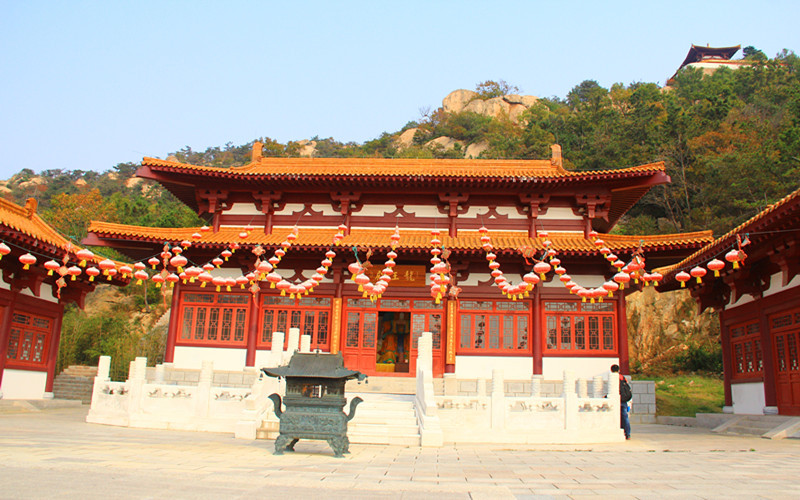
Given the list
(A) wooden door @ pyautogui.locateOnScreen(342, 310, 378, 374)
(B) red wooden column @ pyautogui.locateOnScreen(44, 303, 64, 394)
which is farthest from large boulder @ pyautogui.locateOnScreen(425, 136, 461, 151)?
(B) red wooden column @ pyautogui.locateOnScreen(44, 303, 64, 394)

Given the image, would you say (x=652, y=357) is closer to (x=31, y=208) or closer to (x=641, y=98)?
(x=641, y=98)

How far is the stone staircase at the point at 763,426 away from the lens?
1160cm

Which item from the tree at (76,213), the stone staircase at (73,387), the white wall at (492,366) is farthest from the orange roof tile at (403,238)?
the tree at (76,213)

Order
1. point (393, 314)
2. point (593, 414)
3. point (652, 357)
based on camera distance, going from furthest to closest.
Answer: point (652, 357)
point (393, 314)
point (593, 414)

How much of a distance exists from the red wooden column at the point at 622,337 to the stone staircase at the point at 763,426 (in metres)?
2.63

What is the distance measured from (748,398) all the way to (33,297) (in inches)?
794

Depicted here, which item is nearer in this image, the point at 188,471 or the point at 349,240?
the point at 188,471

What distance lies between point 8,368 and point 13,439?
25.9 ft

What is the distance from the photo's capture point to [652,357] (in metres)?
26.0

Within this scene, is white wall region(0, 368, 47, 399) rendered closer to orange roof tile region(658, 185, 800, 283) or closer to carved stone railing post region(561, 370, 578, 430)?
carved stone railing post region(561, 370, 578, 430)

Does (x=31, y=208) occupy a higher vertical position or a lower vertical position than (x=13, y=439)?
higher

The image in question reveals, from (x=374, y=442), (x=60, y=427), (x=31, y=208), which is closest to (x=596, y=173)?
(x=374, y=442)

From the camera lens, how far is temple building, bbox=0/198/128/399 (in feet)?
45.6

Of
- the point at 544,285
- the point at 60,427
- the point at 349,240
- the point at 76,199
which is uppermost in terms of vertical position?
the point at 76,199
